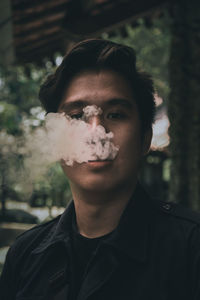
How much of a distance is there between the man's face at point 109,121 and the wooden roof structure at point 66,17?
4.94ft

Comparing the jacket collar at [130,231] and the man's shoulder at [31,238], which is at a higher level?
the jacket collar at [130,231]

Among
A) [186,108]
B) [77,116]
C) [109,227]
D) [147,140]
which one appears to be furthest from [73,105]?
[186,108]

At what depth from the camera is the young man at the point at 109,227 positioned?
1265 mm

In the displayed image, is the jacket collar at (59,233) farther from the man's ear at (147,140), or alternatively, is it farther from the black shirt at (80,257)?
the man's ear at (147,140)

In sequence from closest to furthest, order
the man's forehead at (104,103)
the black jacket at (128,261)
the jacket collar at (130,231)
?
the black jacket at (128,261)
the jacket collar at (130,231)
the man's forehead at (104,103)

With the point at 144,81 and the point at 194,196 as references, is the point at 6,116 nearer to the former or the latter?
the point at 194,196

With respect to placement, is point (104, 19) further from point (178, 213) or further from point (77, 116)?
point (178, 213)

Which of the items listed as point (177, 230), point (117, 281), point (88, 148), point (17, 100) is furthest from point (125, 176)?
point (17, 100)

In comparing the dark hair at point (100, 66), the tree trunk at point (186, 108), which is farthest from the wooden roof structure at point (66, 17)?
the dark hair at point (100, 66)

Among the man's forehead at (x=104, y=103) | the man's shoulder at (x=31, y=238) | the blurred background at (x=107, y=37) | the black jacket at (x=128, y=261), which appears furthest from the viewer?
the blurred background at (x=107, y=37)

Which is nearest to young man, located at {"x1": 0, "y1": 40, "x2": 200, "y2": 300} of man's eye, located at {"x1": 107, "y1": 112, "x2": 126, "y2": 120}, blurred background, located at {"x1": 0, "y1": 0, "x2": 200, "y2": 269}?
man's eye, located at {"x1": 107, "y1": 112, "x2": 126, "y2": 120}

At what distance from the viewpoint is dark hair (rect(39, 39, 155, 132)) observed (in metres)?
1.56

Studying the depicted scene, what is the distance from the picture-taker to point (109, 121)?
1.45m

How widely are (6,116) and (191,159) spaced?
114 inches
